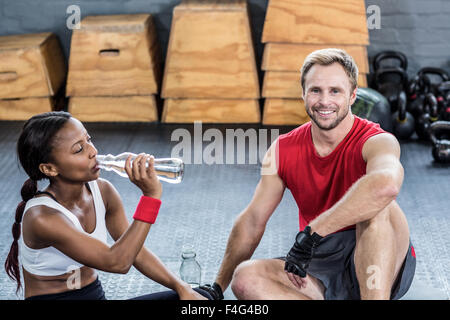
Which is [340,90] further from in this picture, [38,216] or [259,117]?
[259,117]

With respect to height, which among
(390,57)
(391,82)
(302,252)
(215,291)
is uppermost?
(302,252)

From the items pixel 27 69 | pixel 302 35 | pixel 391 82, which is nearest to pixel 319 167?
pixel 302 35

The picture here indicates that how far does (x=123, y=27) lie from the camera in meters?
4.69

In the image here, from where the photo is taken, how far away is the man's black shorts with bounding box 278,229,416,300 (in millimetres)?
2119

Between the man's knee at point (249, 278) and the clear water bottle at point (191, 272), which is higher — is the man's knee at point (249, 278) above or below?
above

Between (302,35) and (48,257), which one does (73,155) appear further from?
(302,35)

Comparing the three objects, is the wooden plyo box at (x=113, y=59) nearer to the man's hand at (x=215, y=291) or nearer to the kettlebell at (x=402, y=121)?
the kettlebell at (x=402, y=121)

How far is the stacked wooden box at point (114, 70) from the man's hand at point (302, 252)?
299 centimetres

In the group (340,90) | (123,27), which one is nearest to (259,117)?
(123,27)

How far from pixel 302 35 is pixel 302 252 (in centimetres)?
283

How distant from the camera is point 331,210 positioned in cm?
198

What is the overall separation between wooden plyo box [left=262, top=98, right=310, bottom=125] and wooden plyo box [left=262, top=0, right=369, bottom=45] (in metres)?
0.45

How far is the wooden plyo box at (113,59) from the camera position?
15.4 ft

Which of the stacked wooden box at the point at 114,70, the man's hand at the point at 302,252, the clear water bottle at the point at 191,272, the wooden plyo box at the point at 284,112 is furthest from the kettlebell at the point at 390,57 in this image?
the man's hand at the point at 302,252
